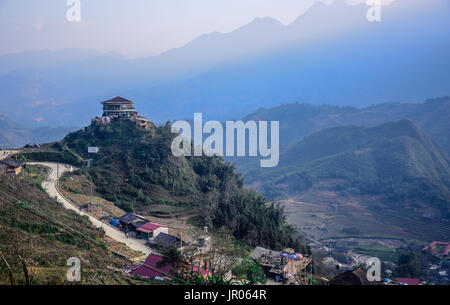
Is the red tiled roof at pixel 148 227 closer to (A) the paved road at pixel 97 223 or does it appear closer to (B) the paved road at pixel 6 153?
(A) the paved road at pixel 97 223

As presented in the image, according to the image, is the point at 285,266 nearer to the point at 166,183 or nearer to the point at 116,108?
the point at 166,183

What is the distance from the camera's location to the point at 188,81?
193000mm

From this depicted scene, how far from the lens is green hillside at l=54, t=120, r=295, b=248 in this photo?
837 inches

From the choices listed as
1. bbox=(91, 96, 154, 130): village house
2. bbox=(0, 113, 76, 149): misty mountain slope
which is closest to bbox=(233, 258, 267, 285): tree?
bbox=(91, 96, 154, 130): village house

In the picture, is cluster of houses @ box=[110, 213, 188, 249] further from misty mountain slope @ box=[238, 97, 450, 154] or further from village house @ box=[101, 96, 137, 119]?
misty mountain slope @ box=[238, 97, 450, 154]

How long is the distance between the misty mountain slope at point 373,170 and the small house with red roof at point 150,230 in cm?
3412

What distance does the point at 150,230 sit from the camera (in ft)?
57.4

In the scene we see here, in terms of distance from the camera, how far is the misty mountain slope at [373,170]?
4525 cm

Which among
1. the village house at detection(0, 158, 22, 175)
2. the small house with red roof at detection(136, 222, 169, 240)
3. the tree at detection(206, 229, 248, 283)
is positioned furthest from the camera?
the village house at detection(0, 158, 22, 175)

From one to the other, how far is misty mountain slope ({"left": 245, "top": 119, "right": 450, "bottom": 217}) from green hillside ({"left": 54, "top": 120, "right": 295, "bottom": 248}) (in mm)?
25509

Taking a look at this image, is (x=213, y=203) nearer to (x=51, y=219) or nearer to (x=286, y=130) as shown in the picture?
(x=51, y=219)

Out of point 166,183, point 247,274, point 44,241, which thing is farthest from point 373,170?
A: point 44,241

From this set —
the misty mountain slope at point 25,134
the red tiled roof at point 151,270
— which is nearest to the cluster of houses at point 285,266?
the red tiled roof at point 151,270
